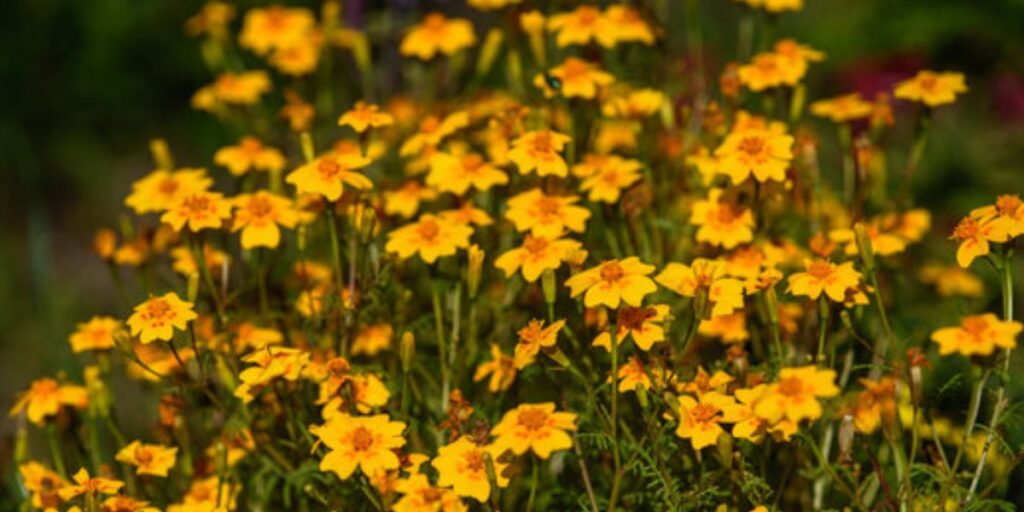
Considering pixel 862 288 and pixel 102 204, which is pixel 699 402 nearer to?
pixel 862 288

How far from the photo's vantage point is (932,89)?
211 centimetres

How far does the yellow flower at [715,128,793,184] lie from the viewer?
74.5 inches

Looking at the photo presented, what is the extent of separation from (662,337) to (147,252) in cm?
93

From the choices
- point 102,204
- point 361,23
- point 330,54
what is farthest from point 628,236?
point 102,204

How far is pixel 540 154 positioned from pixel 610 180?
0.46 ft

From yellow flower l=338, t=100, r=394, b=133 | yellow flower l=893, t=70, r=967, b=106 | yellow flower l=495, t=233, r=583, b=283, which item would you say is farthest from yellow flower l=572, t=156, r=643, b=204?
yellow flower l=893, t=70, r=967, b=106

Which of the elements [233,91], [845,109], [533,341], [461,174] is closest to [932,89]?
[845,109]

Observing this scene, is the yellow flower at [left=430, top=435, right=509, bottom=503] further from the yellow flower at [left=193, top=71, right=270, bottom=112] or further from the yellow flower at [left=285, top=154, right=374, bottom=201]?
the yellow flower at [left=193, top=71, right=270, bottom=112]

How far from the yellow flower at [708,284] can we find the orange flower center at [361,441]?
1.34 ft

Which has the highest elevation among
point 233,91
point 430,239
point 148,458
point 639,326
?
point 233,91

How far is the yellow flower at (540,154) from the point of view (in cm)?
194

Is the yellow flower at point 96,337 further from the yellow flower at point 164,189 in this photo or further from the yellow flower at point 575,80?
the yellow flower at point 575,80

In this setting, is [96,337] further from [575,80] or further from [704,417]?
[704,417]

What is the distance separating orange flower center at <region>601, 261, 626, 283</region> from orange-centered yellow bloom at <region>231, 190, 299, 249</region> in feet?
1.70
